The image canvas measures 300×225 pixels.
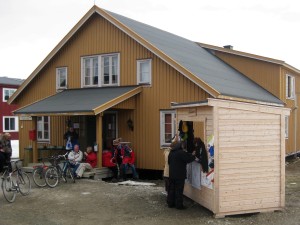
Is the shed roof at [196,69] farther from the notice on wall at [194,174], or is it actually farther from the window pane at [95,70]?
the notice on wall at [194,174]

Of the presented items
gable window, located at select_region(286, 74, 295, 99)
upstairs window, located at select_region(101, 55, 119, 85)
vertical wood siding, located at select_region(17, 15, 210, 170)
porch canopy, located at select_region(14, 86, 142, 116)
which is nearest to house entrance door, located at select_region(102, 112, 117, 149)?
vertical wood siding, located at select_region(17, 15, 210, 170)

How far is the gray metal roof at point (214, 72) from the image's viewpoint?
54.4 feet

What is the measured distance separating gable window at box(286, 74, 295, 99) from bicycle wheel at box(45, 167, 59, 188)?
568 inches

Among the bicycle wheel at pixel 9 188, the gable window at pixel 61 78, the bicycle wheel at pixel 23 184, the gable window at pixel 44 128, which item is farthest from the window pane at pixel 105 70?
the bicycle wheel at pixel 9 188

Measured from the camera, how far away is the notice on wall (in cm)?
1032

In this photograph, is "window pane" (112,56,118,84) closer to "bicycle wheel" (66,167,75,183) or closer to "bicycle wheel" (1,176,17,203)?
"bicycle wheel" (66,167,75,183)

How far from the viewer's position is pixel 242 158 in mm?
9672

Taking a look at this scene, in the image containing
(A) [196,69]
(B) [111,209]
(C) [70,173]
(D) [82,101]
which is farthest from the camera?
Answer: (A) [196,69]

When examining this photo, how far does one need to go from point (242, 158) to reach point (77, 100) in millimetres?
9365

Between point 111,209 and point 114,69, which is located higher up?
point 114,69

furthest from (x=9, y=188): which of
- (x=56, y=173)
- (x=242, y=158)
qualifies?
(x=242, y=158)

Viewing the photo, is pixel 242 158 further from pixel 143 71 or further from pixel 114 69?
pixel 114 69

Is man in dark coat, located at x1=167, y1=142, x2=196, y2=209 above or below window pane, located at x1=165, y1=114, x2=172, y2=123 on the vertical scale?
below

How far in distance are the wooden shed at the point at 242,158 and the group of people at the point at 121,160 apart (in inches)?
242
